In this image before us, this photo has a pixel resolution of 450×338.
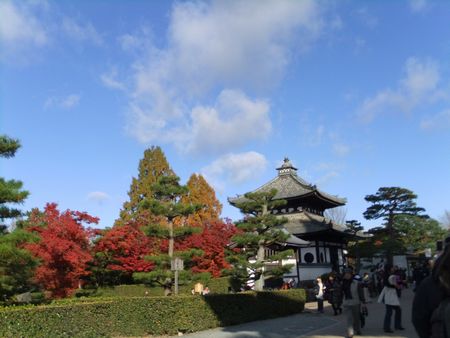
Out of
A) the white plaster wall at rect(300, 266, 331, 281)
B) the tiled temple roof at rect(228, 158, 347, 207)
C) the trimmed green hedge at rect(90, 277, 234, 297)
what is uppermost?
the tiled temple roof at rect(228, 158, 347, 207)

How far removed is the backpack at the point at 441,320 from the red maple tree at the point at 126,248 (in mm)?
24842

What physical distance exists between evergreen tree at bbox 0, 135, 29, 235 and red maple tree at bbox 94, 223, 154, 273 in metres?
14.6

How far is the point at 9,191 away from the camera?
11883 millimetres

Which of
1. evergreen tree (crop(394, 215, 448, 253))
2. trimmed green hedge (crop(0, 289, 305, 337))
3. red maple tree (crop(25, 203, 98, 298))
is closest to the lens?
trimmed green hedge (crop(0, 289, 305, 337))

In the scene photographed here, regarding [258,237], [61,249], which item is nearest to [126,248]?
[61,249]

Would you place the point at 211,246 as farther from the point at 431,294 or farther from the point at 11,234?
the point at 431,294

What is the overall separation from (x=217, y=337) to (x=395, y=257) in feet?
90.8

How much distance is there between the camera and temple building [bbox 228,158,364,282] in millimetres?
31531

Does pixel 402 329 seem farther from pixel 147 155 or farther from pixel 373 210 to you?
pixel 147 155

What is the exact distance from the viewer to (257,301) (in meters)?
16.1

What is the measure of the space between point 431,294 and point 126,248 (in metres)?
25.5

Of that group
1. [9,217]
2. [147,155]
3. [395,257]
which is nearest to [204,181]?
[147,155]

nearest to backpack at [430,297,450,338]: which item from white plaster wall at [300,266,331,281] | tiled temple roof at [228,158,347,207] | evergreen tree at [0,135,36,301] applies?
evergreen tree at [0,135,36,301]

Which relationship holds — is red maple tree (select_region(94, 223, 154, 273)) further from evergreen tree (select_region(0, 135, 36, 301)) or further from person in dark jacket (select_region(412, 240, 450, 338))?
person in dark jacket (select_region(412, 240, 450, 338))
